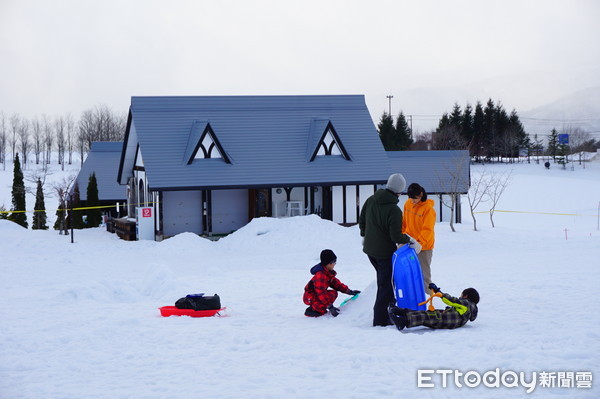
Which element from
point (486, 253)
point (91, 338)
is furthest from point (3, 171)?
point (91, 338)

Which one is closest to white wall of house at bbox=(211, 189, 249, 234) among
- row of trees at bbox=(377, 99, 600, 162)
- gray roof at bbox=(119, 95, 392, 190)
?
gray roof at bbox=(119, 95, 392, 190)

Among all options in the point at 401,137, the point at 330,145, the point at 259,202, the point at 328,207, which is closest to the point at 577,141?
the point at 401,137

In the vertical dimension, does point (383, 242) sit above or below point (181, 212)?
above

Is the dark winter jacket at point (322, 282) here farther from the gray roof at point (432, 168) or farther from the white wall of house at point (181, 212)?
the gray roof at point (432, 168)

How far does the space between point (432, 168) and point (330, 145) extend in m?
10.1

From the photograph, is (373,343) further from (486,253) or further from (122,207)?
(122,207)

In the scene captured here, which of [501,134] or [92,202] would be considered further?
[501,134]

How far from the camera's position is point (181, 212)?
2733cm

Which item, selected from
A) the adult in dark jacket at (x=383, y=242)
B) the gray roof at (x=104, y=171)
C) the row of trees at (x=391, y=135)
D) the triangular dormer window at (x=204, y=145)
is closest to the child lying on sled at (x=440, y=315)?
the adult in dark jacket at (x=383, y=242)

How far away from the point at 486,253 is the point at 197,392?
56.3ft

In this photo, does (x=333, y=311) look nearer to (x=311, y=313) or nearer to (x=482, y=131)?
(x=311, y=313)

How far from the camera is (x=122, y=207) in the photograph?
36.2 metres

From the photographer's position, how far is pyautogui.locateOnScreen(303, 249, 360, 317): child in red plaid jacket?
9.59 metres

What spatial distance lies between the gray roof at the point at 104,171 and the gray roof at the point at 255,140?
501 centimetres
